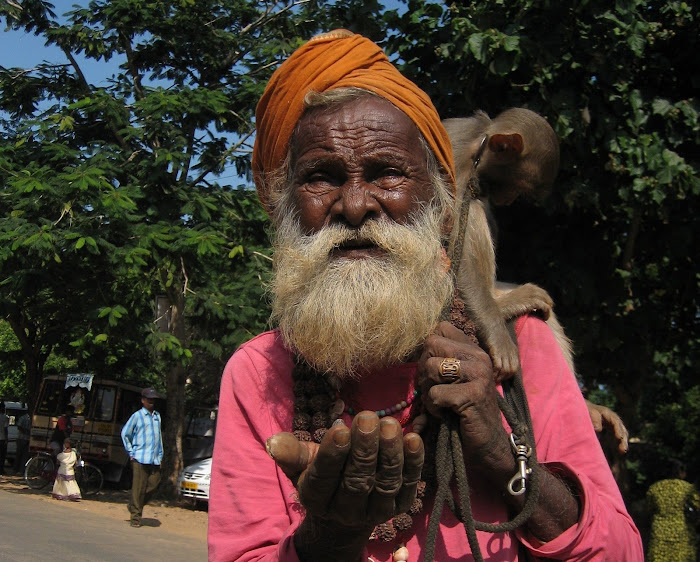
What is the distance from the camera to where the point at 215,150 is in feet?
41.5

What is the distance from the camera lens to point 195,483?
13664 millimetres

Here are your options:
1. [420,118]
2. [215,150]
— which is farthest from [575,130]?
[215,150]

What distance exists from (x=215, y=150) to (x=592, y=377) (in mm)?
7814

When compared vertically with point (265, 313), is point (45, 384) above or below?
below

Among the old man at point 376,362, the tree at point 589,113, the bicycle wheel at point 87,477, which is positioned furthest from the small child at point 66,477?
the old man at point 376,362

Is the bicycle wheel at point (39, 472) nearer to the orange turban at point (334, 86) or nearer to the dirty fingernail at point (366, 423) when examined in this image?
the orange turban at point (334, 86)

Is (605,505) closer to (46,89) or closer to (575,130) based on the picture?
(575,130)

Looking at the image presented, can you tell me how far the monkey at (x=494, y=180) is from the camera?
2666mm

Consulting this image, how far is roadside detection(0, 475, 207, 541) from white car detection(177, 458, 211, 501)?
0.33m

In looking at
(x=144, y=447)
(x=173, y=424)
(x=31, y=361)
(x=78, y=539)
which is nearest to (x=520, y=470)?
(x=78, y=539)

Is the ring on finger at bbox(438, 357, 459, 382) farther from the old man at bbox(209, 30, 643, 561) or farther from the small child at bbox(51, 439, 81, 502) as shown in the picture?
the small child at bbox(51, 439, 81, 502)

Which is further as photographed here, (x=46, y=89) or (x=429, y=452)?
(x=46, y=89)

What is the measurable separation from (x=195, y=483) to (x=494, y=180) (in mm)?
11618

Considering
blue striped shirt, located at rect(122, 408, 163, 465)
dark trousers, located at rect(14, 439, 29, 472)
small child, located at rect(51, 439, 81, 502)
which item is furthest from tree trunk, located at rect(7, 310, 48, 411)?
blue striped shirt, located at rect(122, 408, 163, 465)
